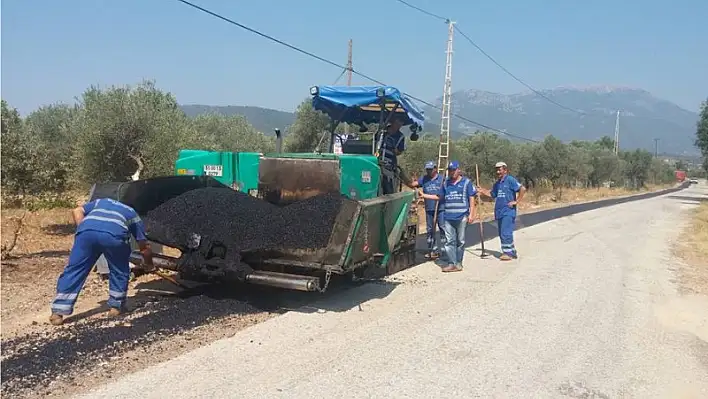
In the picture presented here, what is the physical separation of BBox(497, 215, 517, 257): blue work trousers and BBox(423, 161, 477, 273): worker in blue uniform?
4.46 feet

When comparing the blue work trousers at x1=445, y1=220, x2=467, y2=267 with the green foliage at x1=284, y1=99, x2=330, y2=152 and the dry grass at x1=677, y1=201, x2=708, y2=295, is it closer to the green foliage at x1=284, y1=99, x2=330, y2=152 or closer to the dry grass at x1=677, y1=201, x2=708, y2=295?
the dry grass at x1=677, y1=201, x2=708, y2=295

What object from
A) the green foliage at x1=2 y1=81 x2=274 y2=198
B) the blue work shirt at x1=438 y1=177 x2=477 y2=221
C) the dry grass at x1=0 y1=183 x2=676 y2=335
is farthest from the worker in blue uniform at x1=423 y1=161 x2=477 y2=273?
the green foliage at x1=2 y1=81 x2=274 y2=198

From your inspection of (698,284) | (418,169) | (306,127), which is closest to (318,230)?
(698,284)

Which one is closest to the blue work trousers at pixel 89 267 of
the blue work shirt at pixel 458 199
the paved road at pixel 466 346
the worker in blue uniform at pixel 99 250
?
the worker in blue uniform at pixel 99 250

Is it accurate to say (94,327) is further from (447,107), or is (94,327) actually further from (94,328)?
(447,107)

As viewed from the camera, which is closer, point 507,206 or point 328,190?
point 328,190

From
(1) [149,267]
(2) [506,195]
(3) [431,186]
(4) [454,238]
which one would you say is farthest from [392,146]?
(1) [149,267]

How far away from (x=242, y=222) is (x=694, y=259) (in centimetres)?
954

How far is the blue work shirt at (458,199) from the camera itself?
9.27m

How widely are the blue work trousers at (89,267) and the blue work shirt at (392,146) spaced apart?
172 inches

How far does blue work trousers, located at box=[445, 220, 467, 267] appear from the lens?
30.5 ft

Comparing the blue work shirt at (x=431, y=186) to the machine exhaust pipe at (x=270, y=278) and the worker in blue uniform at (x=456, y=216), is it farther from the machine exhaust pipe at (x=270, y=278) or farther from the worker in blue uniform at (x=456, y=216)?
the machine exhaust pipe at (x=270, y=278)

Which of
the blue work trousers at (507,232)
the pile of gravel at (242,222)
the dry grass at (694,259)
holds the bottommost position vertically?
the dry grass at (694,259)

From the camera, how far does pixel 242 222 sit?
22.0ft
